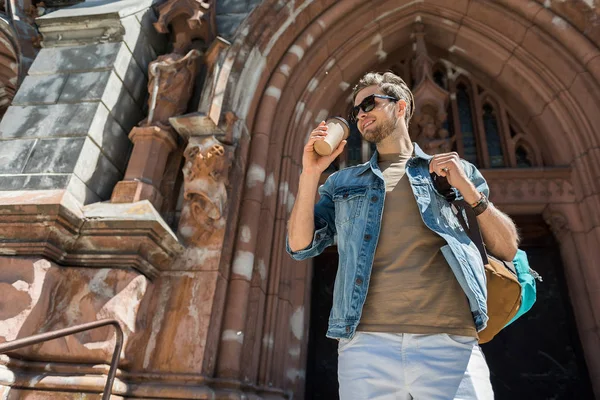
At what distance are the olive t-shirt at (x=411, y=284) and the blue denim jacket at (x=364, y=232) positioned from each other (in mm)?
34

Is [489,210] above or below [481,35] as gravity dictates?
below

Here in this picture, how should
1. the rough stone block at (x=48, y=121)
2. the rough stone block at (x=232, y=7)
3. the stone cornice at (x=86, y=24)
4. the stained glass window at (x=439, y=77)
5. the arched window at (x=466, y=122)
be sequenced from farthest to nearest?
the stained glass window at (x=439, y=77)
the arched window at (x=466, y=122)
the rough stone block at (x=232, y=7)
the stone cornice at (x=86, y=24)
the rough stone block at (x=48, y=121)

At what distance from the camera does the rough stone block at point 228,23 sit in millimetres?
4023

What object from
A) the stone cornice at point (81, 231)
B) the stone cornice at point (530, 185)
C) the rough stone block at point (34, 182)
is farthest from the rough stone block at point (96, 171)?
the stone cornice at point (530, 185)

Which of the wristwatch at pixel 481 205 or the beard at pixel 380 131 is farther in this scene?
the beard at pixel 380 131

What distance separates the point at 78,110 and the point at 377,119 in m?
2.53

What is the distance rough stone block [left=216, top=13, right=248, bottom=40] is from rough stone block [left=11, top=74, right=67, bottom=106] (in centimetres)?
147

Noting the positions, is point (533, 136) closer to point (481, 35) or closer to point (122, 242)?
point (481, 35)

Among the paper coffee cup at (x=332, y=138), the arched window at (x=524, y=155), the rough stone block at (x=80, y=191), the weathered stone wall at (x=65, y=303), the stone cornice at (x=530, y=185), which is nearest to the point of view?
the paper coffee cup at (x=332, y=138)

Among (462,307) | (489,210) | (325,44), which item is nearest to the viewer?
(462,307)

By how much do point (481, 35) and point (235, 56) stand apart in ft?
8.93

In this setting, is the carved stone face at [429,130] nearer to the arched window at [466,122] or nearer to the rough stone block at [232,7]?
the arched window at [466,122]

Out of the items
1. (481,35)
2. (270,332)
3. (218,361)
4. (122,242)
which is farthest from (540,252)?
(122,242)

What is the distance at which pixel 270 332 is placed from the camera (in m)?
3.09
